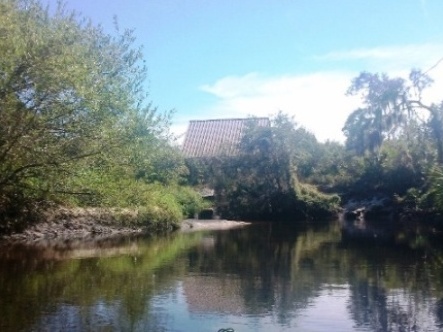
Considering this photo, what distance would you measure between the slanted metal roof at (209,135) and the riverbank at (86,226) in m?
18.8

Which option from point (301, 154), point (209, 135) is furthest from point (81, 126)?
point (209, 135)

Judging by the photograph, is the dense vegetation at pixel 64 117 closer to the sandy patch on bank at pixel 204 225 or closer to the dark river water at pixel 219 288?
the dark river water at pixel 219 288

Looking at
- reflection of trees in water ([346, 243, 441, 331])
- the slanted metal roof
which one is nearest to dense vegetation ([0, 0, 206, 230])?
reflection of trees in water ([346, 243, 441, 331])

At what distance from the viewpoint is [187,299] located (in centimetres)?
1241

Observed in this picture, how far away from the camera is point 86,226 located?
28109mm

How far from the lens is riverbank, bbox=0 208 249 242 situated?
82.9 feet

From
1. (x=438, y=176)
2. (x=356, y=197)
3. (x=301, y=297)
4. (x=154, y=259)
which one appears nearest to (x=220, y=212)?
(x=356, y=197)

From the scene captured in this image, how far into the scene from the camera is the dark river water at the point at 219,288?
34.2 ft

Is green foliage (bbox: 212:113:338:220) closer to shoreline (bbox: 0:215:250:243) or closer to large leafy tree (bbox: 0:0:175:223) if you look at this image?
shoreline (bbox: 0:215:250:243)

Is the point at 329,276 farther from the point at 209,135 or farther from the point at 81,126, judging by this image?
the point at 209,135

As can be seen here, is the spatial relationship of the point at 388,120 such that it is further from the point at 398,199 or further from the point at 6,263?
the point at 6,263

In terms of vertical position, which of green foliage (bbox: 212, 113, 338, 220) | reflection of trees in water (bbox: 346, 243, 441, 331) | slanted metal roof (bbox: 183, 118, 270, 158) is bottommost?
reflection of trees in water (bbox: 346, 243, 441, 331)

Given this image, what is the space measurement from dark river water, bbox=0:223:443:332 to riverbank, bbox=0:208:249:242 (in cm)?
238

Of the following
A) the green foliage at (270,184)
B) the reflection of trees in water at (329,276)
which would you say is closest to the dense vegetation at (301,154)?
the green foliage at (270,184)
